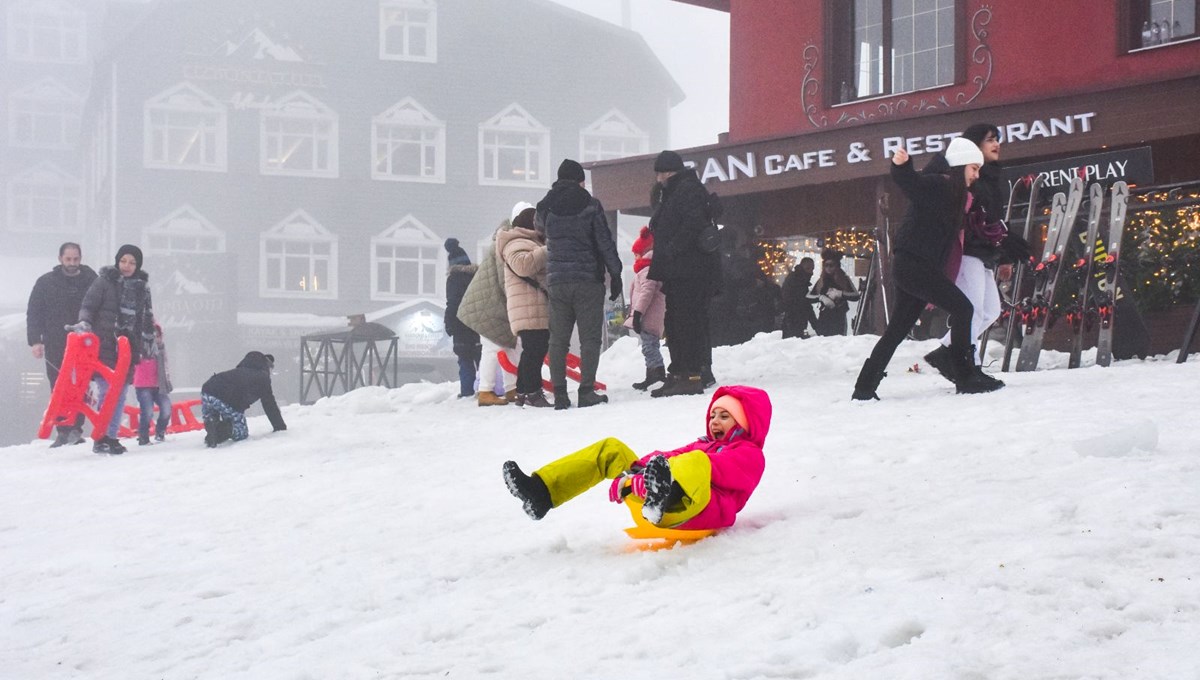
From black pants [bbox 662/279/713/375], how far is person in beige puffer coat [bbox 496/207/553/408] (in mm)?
1197

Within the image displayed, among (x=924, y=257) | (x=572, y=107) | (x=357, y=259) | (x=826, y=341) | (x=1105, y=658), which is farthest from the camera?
(x=572, y=107)

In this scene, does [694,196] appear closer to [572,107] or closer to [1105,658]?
[1105,658]

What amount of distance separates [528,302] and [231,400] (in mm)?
2742

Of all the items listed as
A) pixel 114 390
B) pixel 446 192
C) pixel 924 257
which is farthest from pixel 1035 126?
pixel 446 192

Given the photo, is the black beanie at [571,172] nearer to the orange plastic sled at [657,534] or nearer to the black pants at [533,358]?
the black pants at [533,358]

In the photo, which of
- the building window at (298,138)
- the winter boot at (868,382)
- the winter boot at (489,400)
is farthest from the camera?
the building window at (298,138)

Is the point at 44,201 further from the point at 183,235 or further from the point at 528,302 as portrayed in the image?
the point at 528,302

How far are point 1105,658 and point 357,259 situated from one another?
1620 inches

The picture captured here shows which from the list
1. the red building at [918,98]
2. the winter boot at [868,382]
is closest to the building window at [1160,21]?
A: the red building at [918,98]

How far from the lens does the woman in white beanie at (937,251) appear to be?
8.94 m

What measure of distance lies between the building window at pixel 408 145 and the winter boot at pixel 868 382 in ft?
118

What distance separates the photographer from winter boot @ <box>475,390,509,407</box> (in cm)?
1250

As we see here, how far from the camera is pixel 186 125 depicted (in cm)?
4294

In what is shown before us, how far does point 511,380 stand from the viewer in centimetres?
1338
